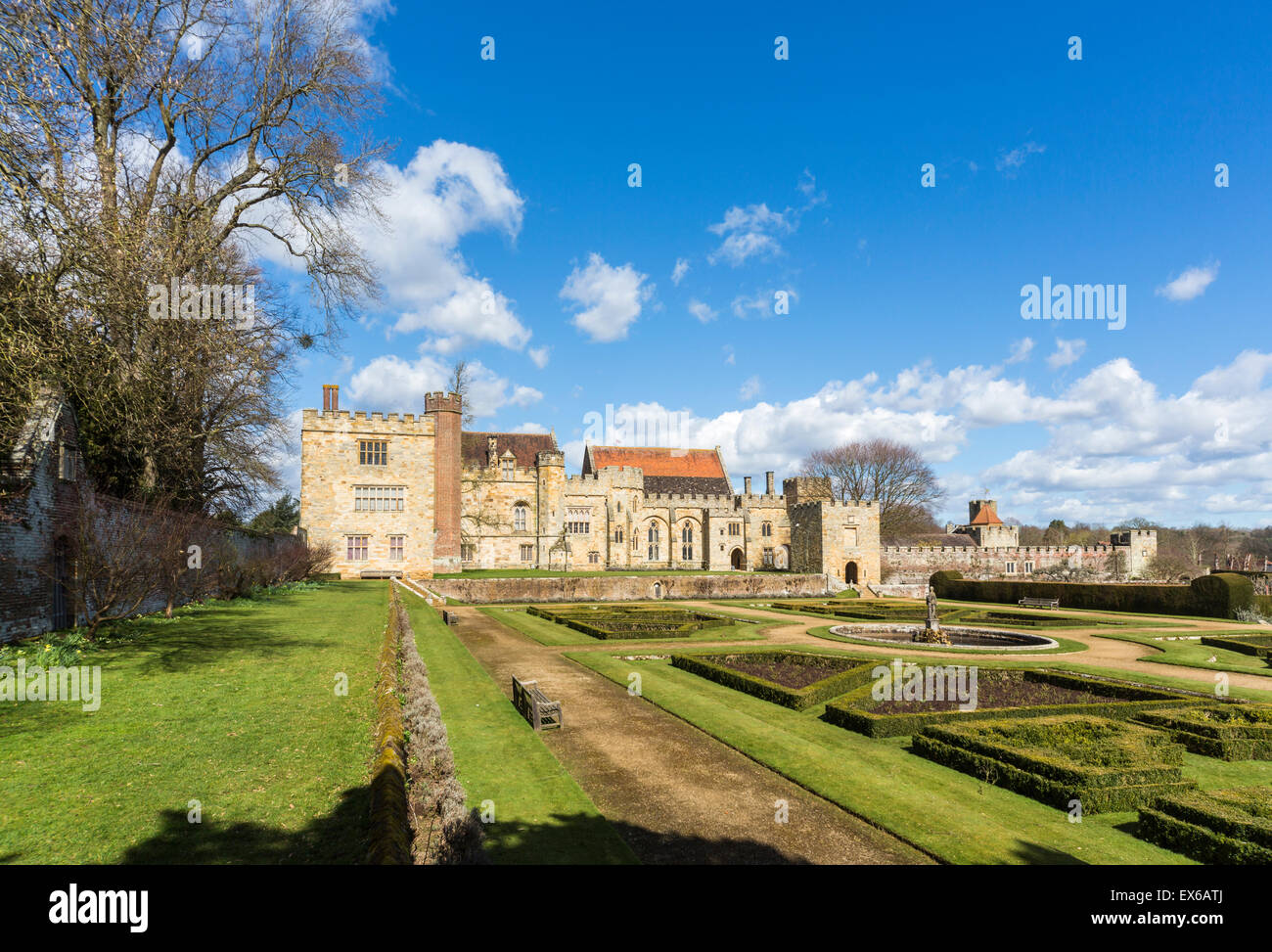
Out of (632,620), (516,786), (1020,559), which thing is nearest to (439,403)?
(632,620)

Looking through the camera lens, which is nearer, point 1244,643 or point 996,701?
point 996,701

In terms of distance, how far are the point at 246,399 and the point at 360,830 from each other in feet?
66.1

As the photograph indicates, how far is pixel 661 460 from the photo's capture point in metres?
60.2

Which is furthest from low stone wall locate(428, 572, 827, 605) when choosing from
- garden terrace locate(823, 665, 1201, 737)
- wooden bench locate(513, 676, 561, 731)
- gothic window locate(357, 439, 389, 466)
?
wooden bench locate(513, 676, 561, 731)

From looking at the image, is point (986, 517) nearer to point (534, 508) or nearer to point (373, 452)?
point (534, 508)

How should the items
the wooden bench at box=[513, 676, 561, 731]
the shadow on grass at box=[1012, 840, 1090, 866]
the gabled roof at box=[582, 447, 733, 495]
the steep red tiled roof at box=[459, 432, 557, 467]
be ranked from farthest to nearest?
the gabled roof at box=[582, 447, 733, 495], the steep red tiled roof at box=[459, 432, 557, 467], the wooden bench at box=[513, 676, 561, 731], the shadow on grass at box=[1012, 840, 1090, 866]

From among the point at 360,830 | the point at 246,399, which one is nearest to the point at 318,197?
the point at 246,399

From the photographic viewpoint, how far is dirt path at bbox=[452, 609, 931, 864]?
241 inches

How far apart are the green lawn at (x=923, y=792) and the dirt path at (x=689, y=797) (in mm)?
314

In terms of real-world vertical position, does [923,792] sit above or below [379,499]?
below

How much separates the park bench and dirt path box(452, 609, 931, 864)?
29489 millimetres

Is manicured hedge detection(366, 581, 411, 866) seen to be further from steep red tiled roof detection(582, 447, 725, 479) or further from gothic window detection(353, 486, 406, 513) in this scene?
steep red tiled roof detection(582, 447, 725, 479)

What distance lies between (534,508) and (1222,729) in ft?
132
